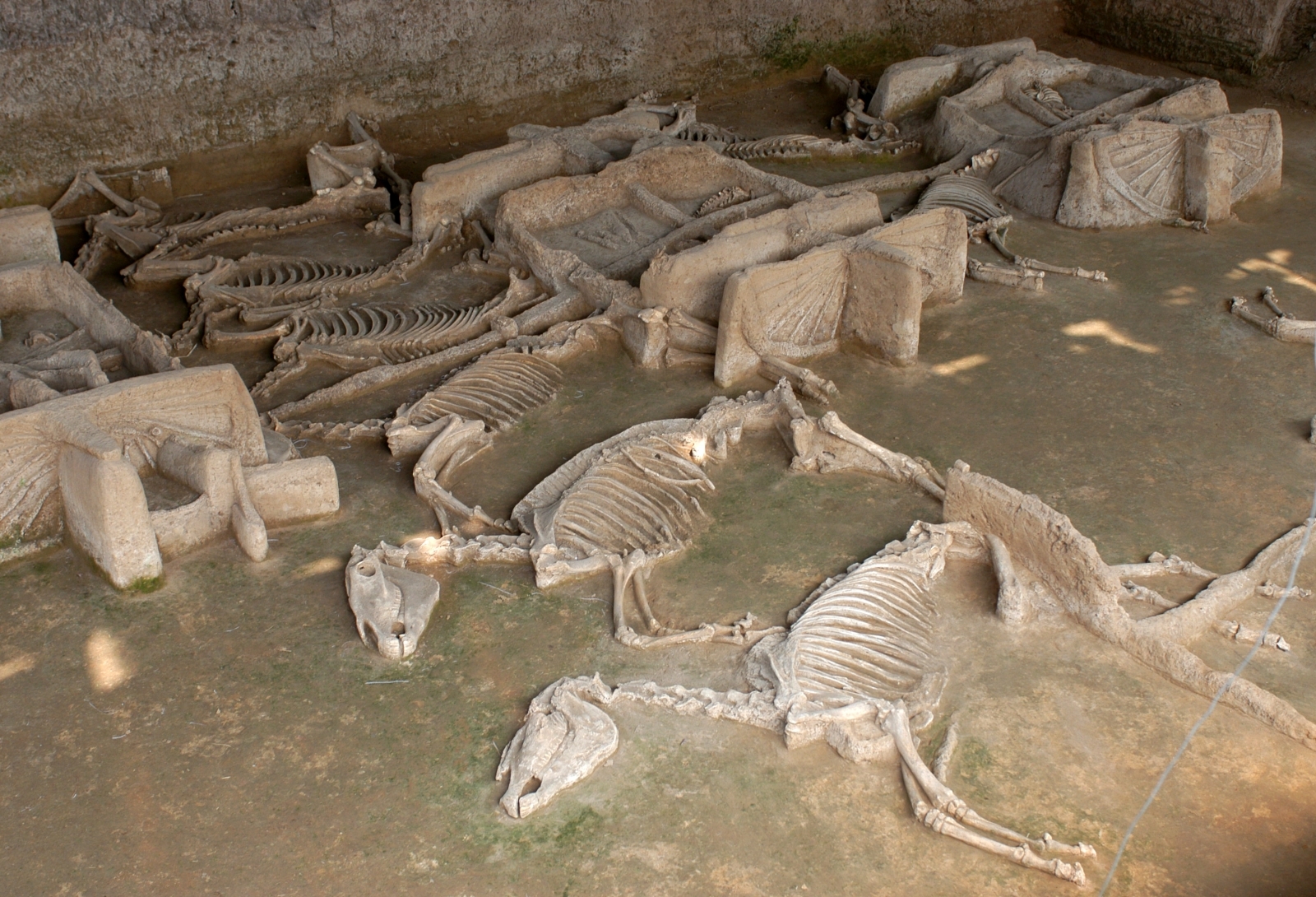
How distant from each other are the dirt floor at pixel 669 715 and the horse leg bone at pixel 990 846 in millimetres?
47

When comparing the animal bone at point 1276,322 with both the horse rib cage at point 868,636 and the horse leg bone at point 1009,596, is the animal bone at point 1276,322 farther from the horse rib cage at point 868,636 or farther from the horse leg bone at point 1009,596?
the horse rib cage at point 868,636

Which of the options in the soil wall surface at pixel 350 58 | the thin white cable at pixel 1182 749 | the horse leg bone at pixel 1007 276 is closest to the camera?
the thin white cable at pixel 1182 749

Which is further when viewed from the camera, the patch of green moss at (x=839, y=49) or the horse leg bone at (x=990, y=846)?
the patch of green moss at (x=839, y=49)

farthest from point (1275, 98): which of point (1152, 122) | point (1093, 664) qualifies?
point (1093, 664)

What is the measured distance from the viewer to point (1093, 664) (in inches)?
188

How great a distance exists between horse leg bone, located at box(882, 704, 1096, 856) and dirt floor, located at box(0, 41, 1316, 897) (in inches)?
3.6

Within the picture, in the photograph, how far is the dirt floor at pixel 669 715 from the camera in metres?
4.00

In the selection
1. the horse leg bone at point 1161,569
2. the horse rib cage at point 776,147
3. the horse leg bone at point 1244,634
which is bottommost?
the horse leg bone at point 1244,634

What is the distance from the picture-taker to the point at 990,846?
155 inches

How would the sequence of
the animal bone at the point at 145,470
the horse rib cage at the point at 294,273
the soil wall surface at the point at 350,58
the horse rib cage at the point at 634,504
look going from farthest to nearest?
the soil wall surface at the point at 350,58, the horse rib cage at the point at 294,273, the horse rib cage at the point at 634,504, the animal bone at the point at 145,470

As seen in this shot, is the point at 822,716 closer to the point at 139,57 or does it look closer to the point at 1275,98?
the point at 139,57

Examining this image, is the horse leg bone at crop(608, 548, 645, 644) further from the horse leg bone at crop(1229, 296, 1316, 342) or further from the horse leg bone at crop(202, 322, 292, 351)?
the horse leg bone at crop(1229, 296, 1316, 342)

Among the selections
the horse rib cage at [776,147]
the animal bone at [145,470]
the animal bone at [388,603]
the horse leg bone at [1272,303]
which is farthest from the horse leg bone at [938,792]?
the horse rib cage at [776,147]

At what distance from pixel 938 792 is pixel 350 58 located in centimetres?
894
